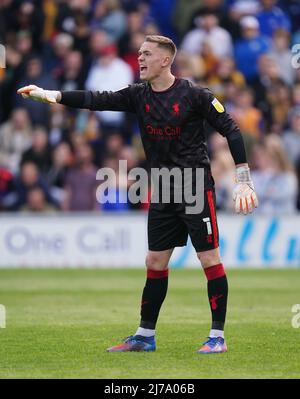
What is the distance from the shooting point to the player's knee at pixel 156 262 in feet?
29.0

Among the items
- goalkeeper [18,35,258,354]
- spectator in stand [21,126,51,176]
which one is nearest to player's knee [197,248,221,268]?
goalkeeper [18,35,258,354]

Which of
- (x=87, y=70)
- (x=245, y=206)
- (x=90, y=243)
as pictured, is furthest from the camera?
(x=87, y=70)

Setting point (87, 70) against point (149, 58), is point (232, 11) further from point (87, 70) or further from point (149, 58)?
point (149, 58)

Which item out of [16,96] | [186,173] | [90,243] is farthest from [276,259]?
[186,173]

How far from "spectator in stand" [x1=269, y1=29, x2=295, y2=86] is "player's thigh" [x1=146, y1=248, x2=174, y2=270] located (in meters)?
11.6

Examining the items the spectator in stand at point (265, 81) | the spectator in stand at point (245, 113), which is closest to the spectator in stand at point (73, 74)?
the spectator in stand at point (245, 113)

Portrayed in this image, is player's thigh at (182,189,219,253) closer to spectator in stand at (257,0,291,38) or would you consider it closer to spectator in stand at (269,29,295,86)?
spectator in stand at (269,29,295,86)

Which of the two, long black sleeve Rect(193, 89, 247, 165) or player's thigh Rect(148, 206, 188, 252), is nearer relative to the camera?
long black sleeve Rect(193, 89, 247, 165)

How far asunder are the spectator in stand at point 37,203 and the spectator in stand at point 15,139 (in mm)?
781

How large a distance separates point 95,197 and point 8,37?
15.0 ft

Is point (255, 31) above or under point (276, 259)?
above

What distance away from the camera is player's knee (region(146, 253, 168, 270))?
348 inches

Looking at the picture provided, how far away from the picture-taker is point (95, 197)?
18.2 m

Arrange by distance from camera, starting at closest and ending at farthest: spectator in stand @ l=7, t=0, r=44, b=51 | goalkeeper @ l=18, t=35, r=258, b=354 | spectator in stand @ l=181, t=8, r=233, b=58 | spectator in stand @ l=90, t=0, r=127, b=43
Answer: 1. goalkeeper @ l=18, t=35, r=258, b=354
2. spectator in stand @ l=181, t=8, r=233, b=58
3. spectator in stand @ l=90, t=0, r=127, b=43
4. spectator in stand @ l=7, t=0, r=44, b=51
